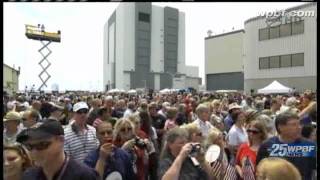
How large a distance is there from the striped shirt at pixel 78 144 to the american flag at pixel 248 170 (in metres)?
1.98

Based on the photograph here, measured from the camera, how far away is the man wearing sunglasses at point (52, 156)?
3568 mm

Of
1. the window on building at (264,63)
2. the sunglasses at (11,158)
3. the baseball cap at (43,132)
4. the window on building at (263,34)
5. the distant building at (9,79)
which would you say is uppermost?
the window on building at (263,34)

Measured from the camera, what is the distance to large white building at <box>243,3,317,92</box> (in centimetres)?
4859

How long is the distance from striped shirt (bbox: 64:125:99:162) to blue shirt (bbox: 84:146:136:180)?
4.45 ft

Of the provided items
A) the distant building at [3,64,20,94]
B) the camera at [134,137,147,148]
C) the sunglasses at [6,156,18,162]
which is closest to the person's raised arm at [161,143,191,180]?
the camera at [134,137,147,148]

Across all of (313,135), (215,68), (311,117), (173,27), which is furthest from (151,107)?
(173,27)

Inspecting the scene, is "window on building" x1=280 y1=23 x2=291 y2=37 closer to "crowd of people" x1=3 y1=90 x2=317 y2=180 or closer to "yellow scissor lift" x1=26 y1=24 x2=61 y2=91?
"yellow scissor lift" x1=26 y1=24 x2=61 y2=91

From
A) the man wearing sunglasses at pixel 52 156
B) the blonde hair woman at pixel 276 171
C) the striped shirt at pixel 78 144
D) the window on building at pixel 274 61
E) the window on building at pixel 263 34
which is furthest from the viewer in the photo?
the window on building at pixel 263 34

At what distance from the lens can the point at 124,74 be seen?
92.8 m

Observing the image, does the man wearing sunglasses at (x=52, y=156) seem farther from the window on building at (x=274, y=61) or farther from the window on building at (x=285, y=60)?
the window on building at (x=274, y=61)

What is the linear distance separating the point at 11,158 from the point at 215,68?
7284cm

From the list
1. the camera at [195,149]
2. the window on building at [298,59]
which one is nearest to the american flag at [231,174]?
the camera at [195,149]

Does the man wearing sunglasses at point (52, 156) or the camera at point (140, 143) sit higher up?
the man wearing sunglasses at point (52, 156)

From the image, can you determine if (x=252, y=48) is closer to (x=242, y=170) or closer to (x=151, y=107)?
(x=151, y=107)
